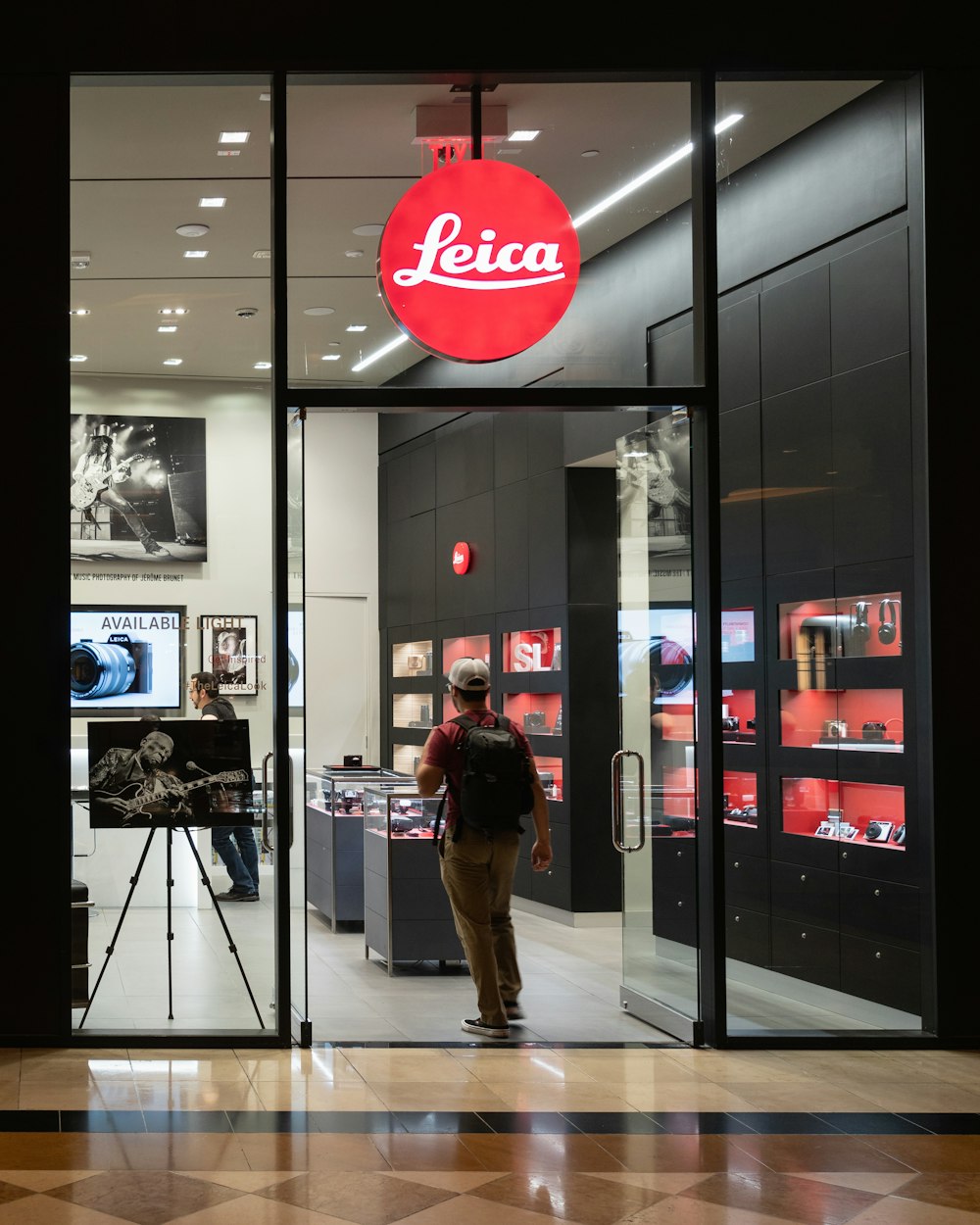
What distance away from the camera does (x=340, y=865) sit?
7777mm

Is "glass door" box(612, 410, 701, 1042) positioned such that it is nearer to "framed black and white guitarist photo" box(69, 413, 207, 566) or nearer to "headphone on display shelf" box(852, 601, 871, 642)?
"headphone on display shelf" box(852, 601, 871, 642)

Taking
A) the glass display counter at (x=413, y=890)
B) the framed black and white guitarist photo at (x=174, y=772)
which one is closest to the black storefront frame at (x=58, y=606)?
the framed black and white guitarist photo at (x=174, y=772)

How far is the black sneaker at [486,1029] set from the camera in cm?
530

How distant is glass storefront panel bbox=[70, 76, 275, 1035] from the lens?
5.08m

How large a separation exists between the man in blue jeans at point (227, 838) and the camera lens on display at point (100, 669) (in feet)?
0.81

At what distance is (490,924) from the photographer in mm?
5496

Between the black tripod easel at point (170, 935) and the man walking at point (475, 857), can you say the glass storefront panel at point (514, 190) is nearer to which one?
the man walking at point (475, 857)

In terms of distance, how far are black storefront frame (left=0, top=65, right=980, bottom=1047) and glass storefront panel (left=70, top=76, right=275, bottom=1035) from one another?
86mm

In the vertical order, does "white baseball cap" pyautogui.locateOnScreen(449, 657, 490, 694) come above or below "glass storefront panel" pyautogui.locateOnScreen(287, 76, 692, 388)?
below

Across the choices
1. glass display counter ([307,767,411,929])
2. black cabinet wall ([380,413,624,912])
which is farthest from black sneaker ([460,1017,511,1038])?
black cabinet wall ([380,413,624,912])

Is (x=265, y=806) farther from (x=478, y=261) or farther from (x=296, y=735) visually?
(x=478, y=261)

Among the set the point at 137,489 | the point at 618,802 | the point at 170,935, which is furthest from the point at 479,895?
the point at 137,489

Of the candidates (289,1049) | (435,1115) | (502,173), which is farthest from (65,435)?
(435,1115)

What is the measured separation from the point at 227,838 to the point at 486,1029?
1.27m
